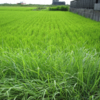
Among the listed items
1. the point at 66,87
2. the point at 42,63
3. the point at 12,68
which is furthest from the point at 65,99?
the point at 12,68

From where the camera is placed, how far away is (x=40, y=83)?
1.53 metres

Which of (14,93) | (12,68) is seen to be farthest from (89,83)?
(12,68)

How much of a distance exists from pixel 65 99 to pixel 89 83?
0.34m

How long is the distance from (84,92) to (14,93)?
0.78 meters

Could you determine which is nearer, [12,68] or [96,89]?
[96,89]

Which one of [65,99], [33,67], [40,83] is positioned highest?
[33,67]

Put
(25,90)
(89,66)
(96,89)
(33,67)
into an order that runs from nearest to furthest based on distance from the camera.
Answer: (25,90)
(96,89)
(89,66)
(33,67)

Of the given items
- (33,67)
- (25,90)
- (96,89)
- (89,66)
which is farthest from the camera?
(33,67)

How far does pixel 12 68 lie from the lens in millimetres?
1701

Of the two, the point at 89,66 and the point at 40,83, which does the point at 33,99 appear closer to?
the point at 40,83

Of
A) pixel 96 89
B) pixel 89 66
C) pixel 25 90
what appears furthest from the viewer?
pixel 89 66

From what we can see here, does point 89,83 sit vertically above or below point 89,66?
below

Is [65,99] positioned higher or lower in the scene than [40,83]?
lower

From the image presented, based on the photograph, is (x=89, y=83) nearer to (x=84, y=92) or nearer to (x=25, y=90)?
(x=84, y=92)
